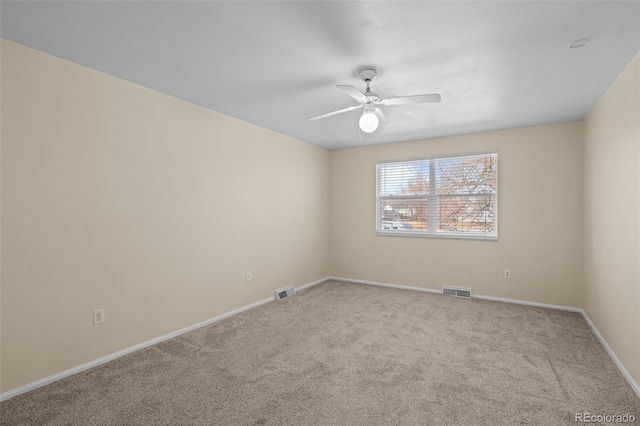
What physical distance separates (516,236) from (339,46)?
3.62 metres

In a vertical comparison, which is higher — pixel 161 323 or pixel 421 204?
pixel 421 204

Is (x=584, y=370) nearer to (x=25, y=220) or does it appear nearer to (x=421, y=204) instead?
(x=421, y=204)

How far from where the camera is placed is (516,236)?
433cm

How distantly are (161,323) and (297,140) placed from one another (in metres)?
3.14

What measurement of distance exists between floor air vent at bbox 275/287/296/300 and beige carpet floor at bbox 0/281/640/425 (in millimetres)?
811

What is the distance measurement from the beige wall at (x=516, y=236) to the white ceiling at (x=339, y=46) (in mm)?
894

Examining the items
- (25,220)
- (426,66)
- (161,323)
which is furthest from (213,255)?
(426,66)

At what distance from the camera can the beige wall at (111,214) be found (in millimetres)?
2195

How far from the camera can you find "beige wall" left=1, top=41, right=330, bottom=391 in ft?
7.20

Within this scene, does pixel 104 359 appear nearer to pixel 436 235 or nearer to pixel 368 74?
pixel 368 74

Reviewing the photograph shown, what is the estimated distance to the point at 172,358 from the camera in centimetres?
274

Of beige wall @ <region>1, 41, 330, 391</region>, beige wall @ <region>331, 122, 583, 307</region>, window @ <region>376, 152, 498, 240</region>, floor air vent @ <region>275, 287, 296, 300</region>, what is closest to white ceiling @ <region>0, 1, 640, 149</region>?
beige wall @ <region>1, 41, 330, 391</region>
